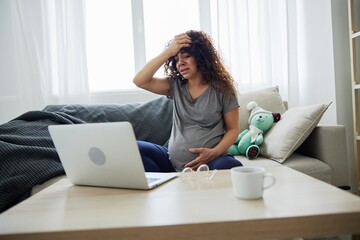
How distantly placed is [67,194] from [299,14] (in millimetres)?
2250

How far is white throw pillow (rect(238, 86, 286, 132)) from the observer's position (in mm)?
1961

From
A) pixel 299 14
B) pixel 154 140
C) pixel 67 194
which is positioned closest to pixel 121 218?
pixel 67 194

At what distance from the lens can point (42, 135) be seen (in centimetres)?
158

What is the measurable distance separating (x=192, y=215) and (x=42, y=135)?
124cm

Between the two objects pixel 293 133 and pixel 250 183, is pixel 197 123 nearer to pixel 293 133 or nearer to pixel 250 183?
pixel 293 133

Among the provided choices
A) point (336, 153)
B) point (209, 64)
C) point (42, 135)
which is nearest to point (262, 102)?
point (336, 153)

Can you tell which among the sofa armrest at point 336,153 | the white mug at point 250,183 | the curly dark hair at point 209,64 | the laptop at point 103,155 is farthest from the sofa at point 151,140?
the white mug at point 250,183

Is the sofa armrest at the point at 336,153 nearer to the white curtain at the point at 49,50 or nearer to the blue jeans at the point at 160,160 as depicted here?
the blue jeans at the point at 160,160

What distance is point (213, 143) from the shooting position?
1356 millimetres

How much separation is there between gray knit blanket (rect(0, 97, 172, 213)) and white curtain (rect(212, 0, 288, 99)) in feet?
2.40

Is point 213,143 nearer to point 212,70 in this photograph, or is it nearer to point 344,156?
point 212,70

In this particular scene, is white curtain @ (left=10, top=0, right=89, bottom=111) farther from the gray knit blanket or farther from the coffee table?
the coffee table

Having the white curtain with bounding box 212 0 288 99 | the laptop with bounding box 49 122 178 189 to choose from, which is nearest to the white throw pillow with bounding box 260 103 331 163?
the white curtain with bounding box 212 0 288 99

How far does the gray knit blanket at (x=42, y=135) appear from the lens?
4.32ft
